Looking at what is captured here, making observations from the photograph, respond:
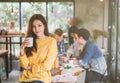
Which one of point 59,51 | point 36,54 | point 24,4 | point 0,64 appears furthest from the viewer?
point 0,64

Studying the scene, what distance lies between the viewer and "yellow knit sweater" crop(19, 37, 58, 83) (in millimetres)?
3322

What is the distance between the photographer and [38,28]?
3.34 meters

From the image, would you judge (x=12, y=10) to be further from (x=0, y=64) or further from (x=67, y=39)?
(x=0, y=64)

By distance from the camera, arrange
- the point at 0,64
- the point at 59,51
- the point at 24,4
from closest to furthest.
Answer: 1. the point at 59,51
2. the point at 24,4
3. the point at 0,64

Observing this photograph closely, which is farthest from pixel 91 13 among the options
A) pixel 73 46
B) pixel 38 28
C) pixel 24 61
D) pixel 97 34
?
pixel 24 61

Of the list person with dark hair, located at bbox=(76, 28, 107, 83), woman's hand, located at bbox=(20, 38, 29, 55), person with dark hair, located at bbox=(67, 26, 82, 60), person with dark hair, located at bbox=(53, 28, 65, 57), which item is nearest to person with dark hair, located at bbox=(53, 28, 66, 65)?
person with dark hair, located at bbox=(53, 28, 65, 57)

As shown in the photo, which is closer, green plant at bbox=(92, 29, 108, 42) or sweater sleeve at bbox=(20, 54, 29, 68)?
sweater sleeve at bbox=(20, 54, 29, 68)

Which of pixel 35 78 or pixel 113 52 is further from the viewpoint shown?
pixel 113 52

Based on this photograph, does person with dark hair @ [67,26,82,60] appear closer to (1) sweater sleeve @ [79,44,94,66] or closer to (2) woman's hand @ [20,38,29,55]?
(1) sweater sleeve @ [79,44,94,66]

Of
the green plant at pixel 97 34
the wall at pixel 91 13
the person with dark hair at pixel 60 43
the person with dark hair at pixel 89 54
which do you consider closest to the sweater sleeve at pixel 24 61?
the person with dark hair at pixel 60 43

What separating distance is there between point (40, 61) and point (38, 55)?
2.7 inches

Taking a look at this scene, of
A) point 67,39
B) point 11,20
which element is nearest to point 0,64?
point 11,20

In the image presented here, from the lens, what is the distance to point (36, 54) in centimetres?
334

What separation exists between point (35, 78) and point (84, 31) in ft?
2.84
